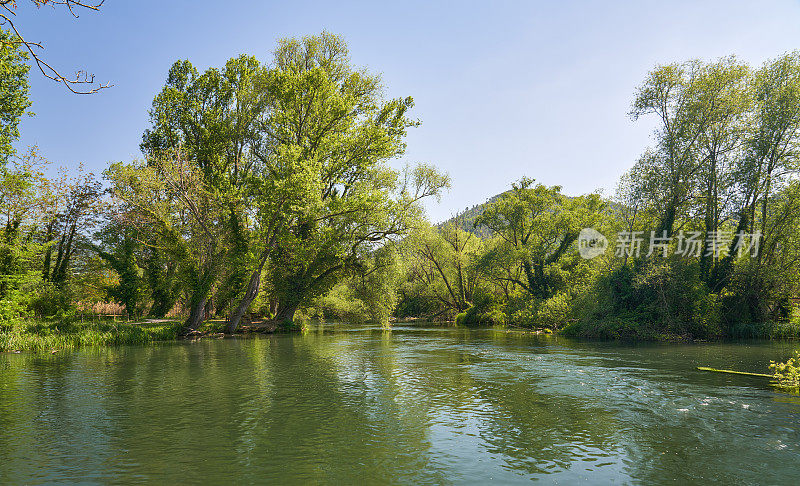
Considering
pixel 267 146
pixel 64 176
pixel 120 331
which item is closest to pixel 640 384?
pixel 120 331

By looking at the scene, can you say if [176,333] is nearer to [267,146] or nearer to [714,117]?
[267,146]

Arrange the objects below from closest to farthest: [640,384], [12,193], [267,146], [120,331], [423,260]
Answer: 1. [640,384]
2. [120,331]
3. [12,193]
4. [267,146]
5. [423,260]

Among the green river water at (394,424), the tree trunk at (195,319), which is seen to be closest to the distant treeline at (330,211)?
the tree trunk at (195,319)

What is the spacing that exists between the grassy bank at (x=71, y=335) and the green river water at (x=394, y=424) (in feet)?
17.4

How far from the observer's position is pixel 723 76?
109 feet

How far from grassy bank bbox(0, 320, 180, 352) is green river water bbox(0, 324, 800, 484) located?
5.30 meters

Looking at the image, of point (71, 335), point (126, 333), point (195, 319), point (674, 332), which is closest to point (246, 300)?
point (195, 319)

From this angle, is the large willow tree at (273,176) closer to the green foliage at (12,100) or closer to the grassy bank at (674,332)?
the green foliage at (12,100)

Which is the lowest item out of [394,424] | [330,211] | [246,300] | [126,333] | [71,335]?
[126,333]

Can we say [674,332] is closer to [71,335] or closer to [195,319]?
[195,319]

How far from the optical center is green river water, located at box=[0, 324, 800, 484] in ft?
22.7

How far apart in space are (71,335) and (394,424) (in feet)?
75.5

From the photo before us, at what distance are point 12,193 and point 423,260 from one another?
4760 centimetres

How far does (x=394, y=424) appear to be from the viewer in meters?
9.61
